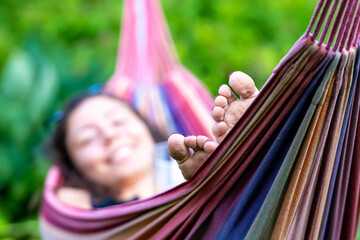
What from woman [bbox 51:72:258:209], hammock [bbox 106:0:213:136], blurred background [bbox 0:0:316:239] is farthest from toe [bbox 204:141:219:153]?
blurred background [bbox 0:0:316:239]

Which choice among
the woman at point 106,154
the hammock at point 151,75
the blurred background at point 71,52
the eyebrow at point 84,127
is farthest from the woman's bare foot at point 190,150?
the blurred background at point 71,52

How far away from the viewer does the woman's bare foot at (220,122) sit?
680 mm

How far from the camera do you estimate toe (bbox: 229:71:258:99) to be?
0.67 metres

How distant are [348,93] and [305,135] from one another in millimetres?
75

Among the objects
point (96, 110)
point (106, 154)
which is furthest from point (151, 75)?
point (106, 154)

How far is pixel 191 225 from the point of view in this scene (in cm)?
71

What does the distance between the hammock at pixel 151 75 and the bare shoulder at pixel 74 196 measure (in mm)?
302

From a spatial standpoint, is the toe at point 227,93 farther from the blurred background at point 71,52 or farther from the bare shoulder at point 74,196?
the blurred background at point 71,52

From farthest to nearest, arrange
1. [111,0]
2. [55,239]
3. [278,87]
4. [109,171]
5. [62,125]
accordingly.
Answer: [111,0] < [62,125] < [109,171] < [55,239] < [278,87]

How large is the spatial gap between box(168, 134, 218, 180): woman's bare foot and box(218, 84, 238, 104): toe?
0.20ft

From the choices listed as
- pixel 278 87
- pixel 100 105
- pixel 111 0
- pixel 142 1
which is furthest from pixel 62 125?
pixel 111 0

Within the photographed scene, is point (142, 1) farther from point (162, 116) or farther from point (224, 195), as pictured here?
point (224, 195)

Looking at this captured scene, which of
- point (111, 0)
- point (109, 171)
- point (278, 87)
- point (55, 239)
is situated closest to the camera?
point (278, 87)

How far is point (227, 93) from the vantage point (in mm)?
687
